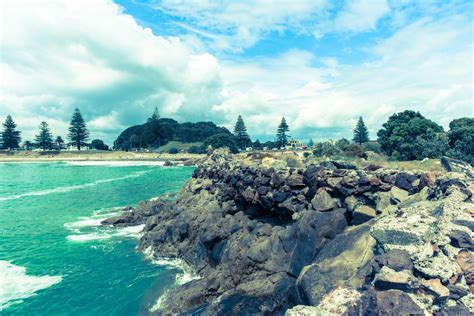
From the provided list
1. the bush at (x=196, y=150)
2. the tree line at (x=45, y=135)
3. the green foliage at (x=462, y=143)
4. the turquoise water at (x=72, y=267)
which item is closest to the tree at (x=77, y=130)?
the tree line at (x=45, y=135)

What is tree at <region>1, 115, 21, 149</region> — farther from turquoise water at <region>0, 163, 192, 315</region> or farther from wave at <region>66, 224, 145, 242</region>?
wave at <region>66, 224, 145, 242</region>

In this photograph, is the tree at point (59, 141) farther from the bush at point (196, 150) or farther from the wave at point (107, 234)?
the wave at point (107, 234)

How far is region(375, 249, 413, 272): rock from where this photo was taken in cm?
807

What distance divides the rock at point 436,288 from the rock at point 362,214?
21.0 feet

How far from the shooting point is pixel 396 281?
7.57 metres

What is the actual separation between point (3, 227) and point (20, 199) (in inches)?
791

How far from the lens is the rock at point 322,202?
15.8 metres

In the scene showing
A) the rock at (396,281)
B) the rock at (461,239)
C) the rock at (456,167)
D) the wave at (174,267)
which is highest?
the rock at (456,167)

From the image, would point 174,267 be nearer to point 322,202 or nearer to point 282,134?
point 322,202

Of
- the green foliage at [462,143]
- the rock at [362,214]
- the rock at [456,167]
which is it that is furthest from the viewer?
the green foliage at [462,143]

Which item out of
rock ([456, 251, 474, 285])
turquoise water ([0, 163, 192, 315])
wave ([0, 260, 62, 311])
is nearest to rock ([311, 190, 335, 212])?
rock ([456, 251, 474, 285])

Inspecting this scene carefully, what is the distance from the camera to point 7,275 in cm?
2108

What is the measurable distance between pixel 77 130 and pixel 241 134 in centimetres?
10590

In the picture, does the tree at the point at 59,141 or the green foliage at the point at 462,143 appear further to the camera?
the tree at the point at 59,141
